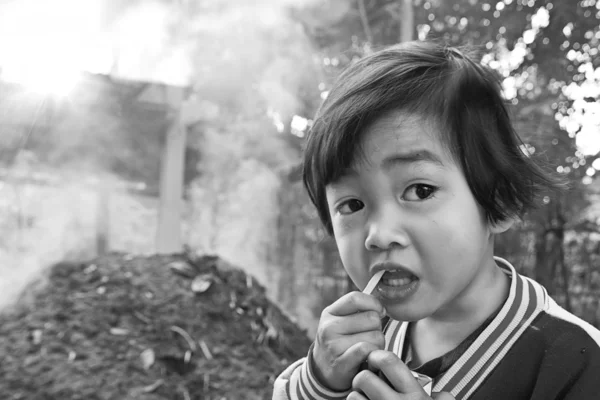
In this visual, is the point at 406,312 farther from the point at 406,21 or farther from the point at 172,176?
the point at 172,176

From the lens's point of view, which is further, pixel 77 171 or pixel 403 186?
pixel 77 171

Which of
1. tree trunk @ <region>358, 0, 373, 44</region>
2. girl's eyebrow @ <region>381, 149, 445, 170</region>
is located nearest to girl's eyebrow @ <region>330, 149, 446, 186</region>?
girl's eyebrow @ <region>381, 149, 445, 170</region>

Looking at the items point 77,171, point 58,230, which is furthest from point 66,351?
point 77,171

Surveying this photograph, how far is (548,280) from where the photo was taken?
3.02m

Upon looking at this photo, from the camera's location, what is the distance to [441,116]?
878 millimetres

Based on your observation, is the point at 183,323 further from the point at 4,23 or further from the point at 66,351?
the point at 4,23

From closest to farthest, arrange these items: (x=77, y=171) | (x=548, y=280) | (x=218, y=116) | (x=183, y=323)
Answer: (x=183, y=323)
(x=548, y=280)
(x=77, y=171)
(x=218, y=116)

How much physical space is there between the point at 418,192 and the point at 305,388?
32cm

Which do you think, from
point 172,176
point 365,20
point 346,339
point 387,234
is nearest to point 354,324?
point 346,339

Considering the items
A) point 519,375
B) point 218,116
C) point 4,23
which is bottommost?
point 519,375

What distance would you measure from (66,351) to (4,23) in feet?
5.95

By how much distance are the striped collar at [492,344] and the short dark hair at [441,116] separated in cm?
14

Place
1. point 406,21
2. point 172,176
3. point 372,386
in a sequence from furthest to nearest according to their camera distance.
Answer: point 172,176
point 406,21
point 372,386

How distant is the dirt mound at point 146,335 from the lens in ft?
7.33
